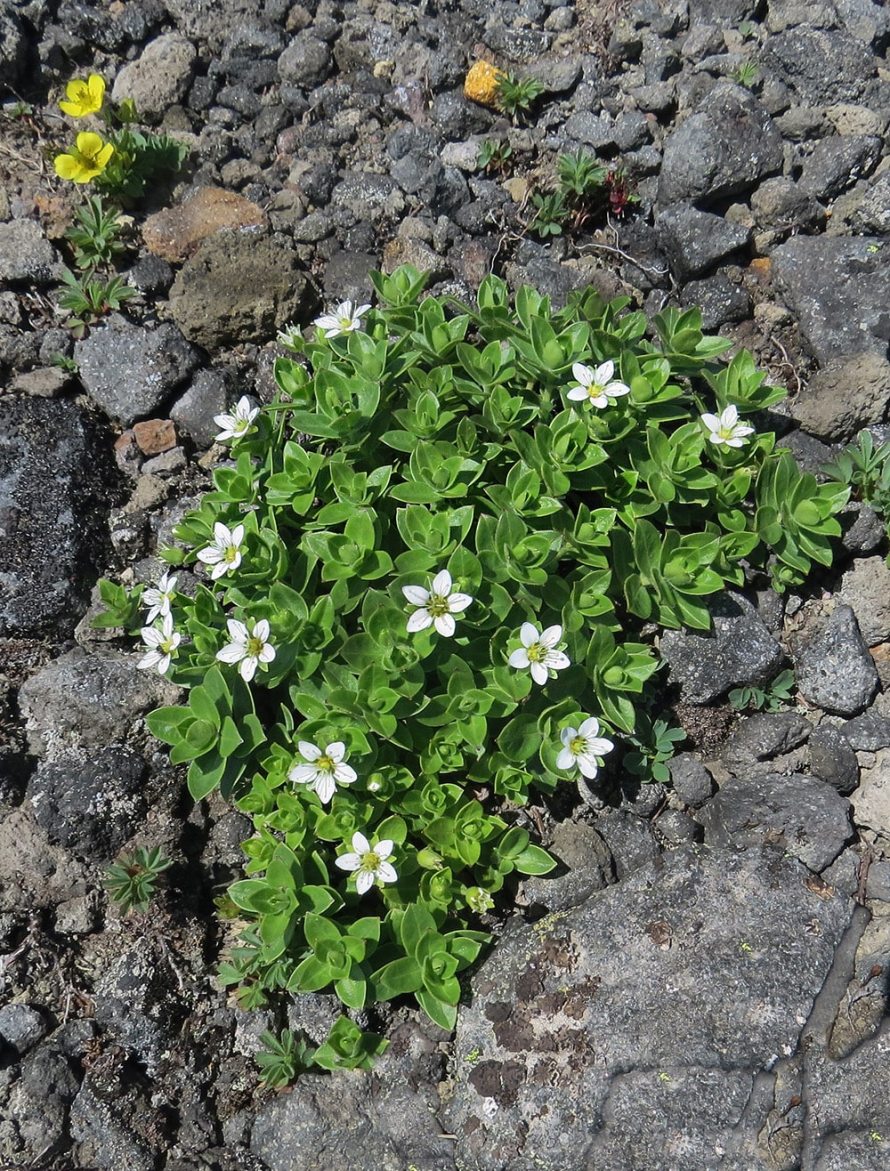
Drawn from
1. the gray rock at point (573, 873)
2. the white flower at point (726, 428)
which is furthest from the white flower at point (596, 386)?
the gray rock at point (573, 873)

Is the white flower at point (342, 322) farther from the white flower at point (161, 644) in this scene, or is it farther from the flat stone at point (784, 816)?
the flat stone at point (784, 816)

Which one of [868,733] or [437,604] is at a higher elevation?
[437,604]

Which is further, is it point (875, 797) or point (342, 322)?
point (342, 322)

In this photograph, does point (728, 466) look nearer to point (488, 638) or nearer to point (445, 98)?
point (488, 638)

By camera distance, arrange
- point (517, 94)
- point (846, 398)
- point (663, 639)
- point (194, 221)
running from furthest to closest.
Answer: point (517, 94) → point (194, 221) → point (846, 398) → point (663, 639)

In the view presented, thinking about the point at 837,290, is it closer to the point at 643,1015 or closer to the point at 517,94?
the point at 517,94

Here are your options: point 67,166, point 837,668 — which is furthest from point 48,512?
point 837,668

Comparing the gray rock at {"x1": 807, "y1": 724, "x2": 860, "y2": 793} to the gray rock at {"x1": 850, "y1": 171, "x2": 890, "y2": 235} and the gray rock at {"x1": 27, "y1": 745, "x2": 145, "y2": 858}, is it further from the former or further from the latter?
the gray rock at {"x1": 27, "y1": 745, "x2": 145, "y2": 858}
